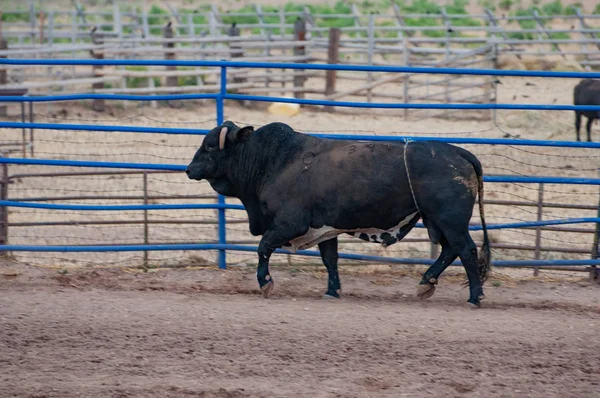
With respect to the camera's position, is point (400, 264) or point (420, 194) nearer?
point (420, 194)

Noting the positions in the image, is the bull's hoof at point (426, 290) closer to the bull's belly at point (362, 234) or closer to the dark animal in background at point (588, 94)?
the bull's belly at point (362, 234)

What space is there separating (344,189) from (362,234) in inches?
18.7

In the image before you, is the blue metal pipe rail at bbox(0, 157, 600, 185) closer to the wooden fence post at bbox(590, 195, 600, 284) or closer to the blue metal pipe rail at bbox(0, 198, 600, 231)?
the blue metal pipe rail at bbox(0, 198, 600, 231)

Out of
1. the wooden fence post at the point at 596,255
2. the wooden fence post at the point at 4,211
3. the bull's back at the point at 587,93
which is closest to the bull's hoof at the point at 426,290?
the wooden fence post at the point at 596,255

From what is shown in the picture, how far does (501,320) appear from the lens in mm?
7113

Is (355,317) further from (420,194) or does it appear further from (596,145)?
(596,145)

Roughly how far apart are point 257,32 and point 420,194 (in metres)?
29.1

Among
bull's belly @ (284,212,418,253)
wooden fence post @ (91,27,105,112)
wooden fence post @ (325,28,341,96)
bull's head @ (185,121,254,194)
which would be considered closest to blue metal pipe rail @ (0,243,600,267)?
bull's belly @ (284,212,418,253)

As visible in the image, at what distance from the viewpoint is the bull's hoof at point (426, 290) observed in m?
7.64

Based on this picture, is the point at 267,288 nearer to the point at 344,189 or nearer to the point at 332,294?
the point at 332,294

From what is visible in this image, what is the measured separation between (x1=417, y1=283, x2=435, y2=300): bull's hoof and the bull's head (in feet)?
6.12

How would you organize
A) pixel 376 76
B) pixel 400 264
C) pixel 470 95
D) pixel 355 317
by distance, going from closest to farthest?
pixel 355 317 → pixel 400 264 → pixel 470 95 → pixel 376 76

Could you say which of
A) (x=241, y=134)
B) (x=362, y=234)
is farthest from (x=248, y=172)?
(x=362, y=234)

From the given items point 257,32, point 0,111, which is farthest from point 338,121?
point 257,32
